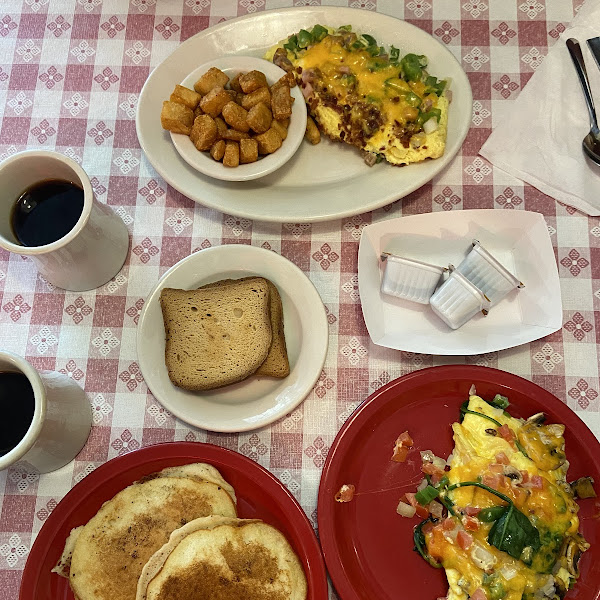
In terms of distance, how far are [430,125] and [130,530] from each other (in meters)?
1.54

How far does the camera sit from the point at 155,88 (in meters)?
2.28

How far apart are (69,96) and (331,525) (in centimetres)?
174

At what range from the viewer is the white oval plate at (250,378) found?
6.82 ft

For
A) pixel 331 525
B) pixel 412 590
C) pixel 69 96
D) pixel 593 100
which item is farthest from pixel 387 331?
pixel 69 96

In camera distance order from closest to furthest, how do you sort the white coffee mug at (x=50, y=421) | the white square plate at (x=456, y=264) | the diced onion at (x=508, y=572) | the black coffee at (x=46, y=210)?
the white coffee mug at (x=50, y=421) → the diced onion at (x=508, y=572) → the black coffee at (x=46, y=210) → the white square plate at (x=456, y=264)

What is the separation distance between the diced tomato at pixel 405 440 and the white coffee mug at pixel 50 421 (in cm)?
99

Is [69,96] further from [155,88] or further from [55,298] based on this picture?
[55,298]

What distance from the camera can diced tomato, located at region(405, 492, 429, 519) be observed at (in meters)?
2.05

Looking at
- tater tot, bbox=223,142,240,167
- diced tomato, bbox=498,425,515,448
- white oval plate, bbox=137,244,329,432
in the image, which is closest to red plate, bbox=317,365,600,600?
diced tomato, bbox=498,425,515,448

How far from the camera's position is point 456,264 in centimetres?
228

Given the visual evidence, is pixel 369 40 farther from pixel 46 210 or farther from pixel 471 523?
pixel 471 523

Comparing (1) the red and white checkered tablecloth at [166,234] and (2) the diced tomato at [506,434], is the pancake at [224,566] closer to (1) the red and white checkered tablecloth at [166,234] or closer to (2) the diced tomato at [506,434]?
(1) the red and white checkered tablecloth at [166,234]

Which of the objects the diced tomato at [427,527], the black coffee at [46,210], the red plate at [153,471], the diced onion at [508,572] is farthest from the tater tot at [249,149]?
the diced onion at [508,572]

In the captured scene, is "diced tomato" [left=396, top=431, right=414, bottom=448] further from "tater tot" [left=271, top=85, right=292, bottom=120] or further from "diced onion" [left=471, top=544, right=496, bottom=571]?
"tater tot" [left=271, top=85, right=292, bottom=120]
